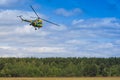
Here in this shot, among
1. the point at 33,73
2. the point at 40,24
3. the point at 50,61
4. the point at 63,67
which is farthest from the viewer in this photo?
the point at 50,61

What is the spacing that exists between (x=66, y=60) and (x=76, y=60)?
12.0ft

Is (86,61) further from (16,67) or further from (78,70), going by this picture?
(16,67)

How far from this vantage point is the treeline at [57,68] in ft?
483

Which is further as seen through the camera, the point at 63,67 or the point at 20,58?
the point at 20,58

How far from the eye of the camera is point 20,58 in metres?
169

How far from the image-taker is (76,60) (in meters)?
170

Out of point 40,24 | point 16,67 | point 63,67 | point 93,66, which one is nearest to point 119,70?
point 93,66

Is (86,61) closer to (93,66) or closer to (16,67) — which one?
(93,66)

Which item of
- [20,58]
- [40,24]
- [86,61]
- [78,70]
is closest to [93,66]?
[78,70]

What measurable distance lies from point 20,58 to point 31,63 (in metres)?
11.8

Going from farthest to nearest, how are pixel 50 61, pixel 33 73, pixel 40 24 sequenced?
1. pixel 50 61
2. pixel 33 73
3. pixel 40 24

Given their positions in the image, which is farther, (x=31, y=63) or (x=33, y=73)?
(x=31, y=63)

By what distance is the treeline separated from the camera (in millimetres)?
147250

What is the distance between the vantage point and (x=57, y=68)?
153625 millimetres
